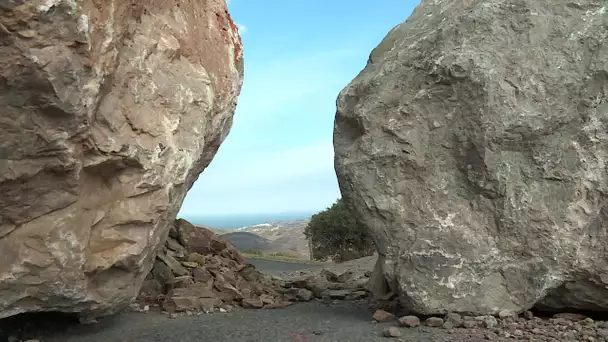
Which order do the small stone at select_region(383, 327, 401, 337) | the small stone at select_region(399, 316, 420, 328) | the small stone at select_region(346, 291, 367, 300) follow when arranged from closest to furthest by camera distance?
the small stone at select_region(383, 327, 401, 337) → the small stone at select_region(399, 316, 420, 328) → the small stone at select_region(346, 291, 367, 300)

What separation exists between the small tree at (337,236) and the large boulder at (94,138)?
52.7ft

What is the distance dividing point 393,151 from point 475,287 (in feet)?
7.18

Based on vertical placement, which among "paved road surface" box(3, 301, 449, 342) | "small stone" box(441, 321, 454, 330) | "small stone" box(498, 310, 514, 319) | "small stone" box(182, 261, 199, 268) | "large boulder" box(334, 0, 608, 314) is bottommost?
"paved road surface" box(3, 301, 449, 342)

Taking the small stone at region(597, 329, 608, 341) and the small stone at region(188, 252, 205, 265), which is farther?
the small stone at region(188, 252, 205, 265)

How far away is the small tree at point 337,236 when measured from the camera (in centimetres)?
2400

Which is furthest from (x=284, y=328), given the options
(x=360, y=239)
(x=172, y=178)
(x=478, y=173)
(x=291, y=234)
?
(x=291, y=234)

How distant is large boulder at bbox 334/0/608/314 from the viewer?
24.8ft

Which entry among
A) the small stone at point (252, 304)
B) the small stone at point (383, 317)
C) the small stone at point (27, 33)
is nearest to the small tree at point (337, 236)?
the small stone at point (252, 304)

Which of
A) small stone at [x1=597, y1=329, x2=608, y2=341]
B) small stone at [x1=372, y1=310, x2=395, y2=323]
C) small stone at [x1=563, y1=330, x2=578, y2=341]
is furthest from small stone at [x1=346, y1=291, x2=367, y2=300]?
small stone at [x1=597, y1=329, x2=608, y2=341]

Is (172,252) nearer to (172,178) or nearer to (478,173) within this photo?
(172,178)

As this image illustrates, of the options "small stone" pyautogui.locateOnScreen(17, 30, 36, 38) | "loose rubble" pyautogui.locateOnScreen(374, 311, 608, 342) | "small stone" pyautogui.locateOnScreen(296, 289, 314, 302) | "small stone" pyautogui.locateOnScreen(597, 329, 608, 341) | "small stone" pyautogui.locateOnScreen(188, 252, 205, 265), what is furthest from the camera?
"small stone" pyautogui.locateOnScreen(188, 252, 205, 265)

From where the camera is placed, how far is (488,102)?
303 inches

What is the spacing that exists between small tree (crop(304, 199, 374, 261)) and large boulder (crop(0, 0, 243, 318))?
16051 mm

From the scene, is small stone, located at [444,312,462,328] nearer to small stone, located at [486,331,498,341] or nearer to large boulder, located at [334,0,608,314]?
large boulder, located at [334,0,608,314]
